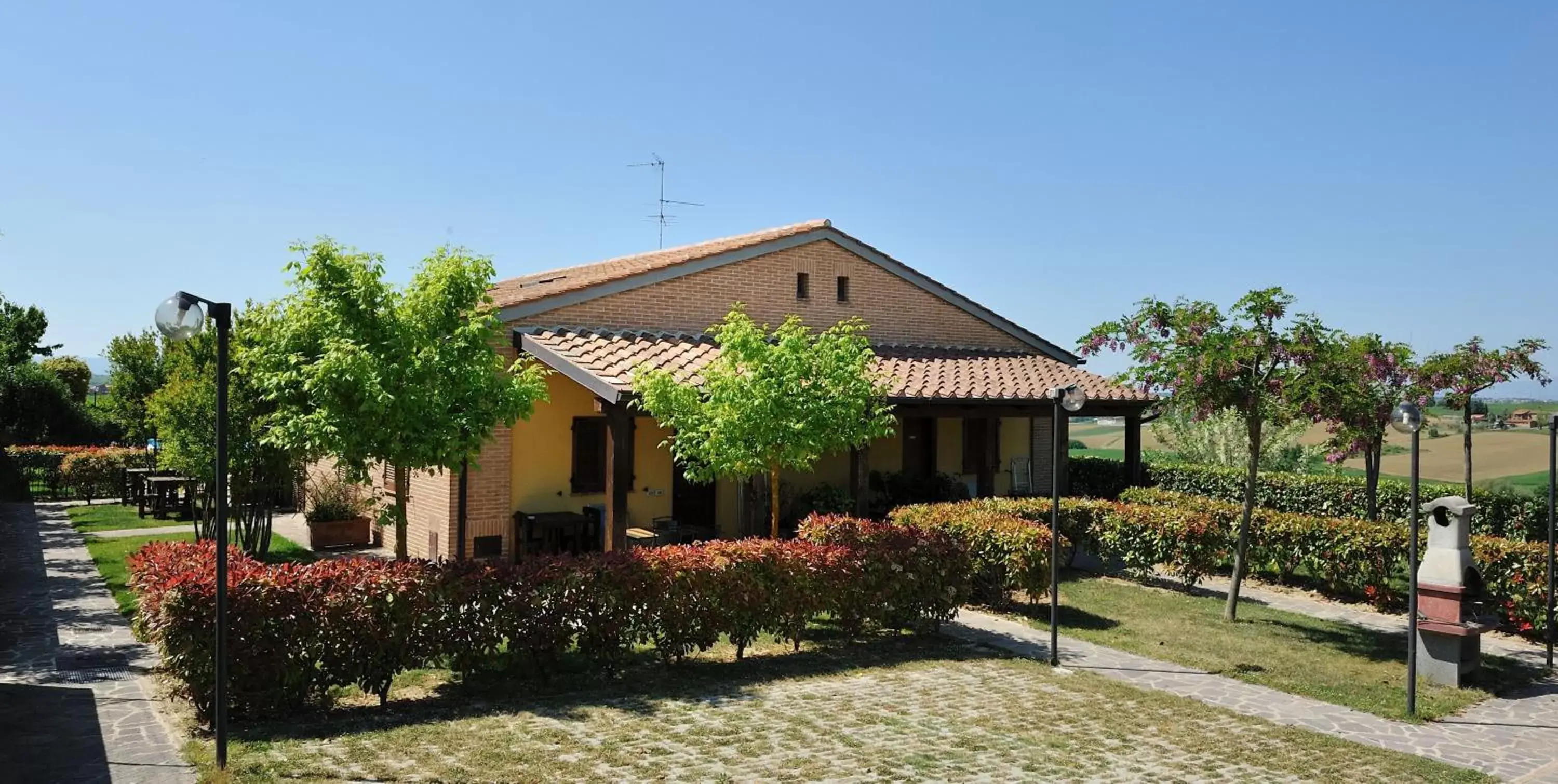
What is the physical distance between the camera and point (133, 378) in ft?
73.4

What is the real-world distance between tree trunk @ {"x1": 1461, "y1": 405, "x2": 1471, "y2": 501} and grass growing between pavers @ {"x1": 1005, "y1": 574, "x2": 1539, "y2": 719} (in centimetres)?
570

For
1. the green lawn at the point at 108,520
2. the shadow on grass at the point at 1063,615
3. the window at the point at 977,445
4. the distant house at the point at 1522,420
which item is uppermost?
the distant house at the point at 1522,420

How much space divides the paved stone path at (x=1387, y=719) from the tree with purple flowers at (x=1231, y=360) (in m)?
2.73

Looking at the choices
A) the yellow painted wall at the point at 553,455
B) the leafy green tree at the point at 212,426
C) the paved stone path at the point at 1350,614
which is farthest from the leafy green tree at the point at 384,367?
the paved stone path at the point at 1350,614

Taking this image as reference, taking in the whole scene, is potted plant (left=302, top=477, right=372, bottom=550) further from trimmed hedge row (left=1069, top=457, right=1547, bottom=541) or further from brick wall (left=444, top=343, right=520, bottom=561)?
trimmed hedge row (left=1069, top=457, right=1547, bottom=541)

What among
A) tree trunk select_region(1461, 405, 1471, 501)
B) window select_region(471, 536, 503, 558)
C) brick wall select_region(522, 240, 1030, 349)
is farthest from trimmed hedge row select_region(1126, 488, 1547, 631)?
window select_region(471, 536, 503, 558)

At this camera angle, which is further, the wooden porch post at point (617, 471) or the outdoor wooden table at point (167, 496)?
the outdoor wooden table at point (167, 496)

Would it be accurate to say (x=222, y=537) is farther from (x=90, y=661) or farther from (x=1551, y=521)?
(x=1551, y=521)

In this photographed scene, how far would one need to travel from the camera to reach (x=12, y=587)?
41.6 feet

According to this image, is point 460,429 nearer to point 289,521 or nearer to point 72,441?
point 289,521

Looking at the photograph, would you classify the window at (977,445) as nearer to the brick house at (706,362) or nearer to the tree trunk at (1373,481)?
the brick house at (706,362)

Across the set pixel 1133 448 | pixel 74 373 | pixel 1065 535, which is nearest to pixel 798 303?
pixel 1065 535

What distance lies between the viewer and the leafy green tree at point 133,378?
22.0 meters

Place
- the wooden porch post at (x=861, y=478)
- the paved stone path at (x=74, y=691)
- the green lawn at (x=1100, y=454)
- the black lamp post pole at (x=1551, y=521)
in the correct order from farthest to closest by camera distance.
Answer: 1. the green lawn at (x=1100, y=454)
2. the wooden porch post at (x=861, y=478)
3. the black lamp post pole at (x=1551, y=521)
4. the paved stone path at (x=74, y=691)
